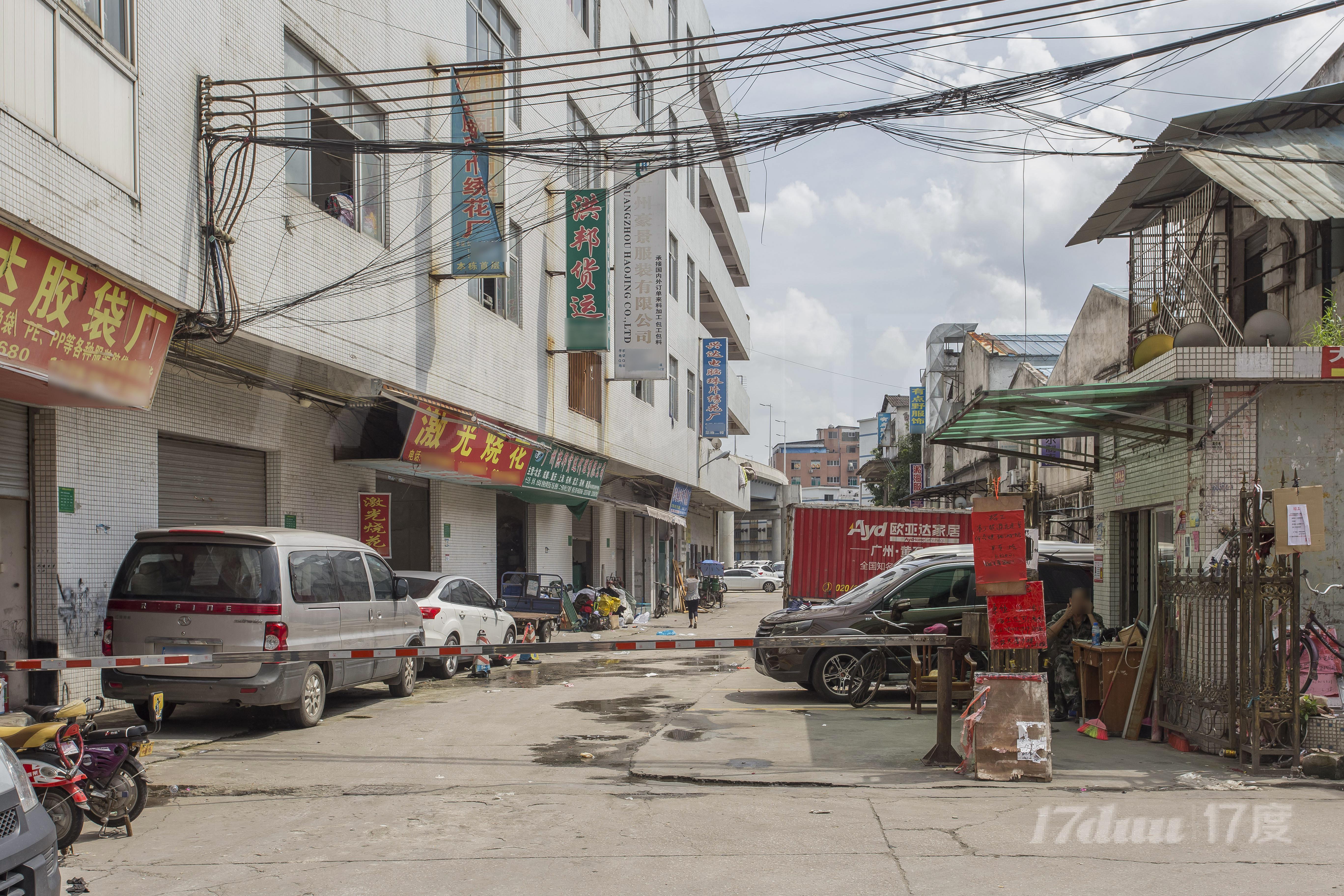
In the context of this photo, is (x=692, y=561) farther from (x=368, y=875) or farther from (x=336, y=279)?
(x=368, y=875)

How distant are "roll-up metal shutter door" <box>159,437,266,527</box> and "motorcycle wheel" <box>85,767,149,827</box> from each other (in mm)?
6597

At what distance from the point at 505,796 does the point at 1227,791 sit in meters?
5.27

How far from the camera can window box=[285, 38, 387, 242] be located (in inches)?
519

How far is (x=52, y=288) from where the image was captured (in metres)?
8.75

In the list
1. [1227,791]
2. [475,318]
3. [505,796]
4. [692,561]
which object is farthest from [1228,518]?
[692,561]

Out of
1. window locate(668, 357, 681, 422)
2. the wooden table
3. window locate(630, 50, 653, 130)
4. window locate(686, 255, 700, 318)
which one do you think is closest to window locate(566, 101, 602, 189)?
window locate(630, 50, 653, 130)

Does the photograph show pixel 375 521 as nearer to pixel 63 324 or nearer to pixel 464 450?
pixel 464 450

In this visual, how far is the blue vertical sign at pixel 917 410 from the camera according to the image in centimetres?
5778

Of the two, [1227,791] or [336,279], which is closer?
[1227,791]

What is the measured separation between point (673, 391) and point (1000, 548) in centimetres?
2598

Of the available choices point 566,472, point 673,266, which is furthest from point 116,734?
point 673,266

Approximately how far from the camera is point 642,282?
76.9ft

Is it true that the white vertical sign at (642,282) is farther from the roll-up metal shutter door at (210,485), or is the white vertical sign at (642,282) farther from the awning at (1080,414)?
the awning at (1080,414)

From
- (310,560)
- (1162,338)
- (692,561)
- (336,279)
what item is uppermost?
(336,279)
